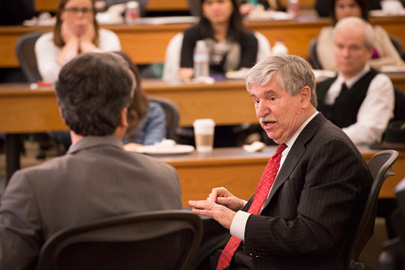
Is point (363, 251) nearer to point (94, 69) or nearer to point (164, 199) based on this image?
point (164, 199)

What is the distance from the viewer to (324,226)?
1674 millimetres

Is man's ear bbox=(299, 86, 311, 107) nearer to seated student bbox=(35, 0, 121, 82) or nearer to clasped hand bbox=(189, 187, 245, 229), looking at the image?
clasped hand bbox=(189, 187, 245, 229)

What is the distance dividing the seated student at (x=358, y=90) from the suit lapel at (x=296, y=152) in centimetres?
149

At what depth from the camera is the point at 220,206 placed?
6.14ft

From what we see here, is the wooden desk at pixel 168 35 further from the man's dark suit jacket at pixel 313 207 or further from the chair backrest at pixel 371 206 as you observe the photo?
the man's dark suit jacket at pixel 313 207

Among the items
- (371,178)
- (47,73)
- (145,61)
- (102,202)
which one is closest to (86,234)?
(102,202)

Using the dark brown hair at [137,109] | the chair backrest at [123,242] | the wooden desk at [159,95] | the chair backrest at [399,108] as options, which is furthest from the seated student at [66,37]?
the chair backrest at [123,242]

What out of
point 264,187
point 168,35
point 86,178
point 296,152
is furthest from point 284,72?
point 168,35

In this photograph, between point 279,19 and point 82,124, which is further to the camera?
point 279,19

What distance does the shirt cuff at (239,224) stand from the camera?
1.78 metres

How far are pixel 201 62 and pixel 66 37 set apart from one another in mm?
951

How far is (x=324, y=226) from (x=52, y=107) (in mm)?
2688

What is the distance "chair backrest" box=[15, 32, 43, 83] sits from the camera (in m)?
4.52

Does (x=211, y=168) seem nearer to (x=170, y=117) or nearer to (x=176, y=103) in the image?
(x=170, y=117)
